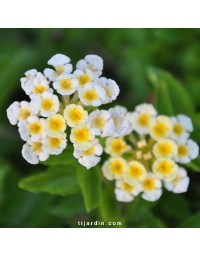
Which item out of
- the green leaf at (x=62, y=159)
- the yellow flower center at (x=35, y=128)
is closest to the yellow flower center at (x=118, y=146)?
the green leaf at (x=62, y=159)

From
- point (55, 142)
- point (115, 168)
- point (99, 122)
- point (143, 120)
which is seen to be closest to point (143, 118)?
point (143, 120)

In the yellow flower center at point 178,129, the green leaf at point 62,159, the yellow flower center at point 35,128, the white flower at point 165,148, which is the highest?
the yellow flower center at point 35,128

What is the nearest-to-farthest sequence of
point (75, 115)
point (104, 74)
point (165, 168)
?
point (75, 115) < point (165, 168) < point (104, 74)

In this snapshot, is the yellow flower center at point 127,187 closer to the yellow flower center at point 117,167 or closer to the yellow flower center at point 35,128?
the yellow flower center at point 117,167

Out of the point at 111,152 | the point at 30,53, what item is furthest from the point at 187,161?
the point at 30,53

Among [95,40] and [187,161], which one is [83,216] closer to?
[187,161]

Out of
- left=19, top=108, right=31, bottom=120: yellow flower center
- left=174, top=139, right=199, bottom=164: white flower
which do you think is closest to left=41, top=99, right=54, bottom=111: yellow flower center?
left=19, top=108, right=31, bottom=120: yellow flower center

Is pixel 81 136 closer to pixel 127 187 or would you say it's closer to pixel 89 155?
pixel 89 155

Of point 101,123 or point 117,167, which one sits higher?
point 101,123
